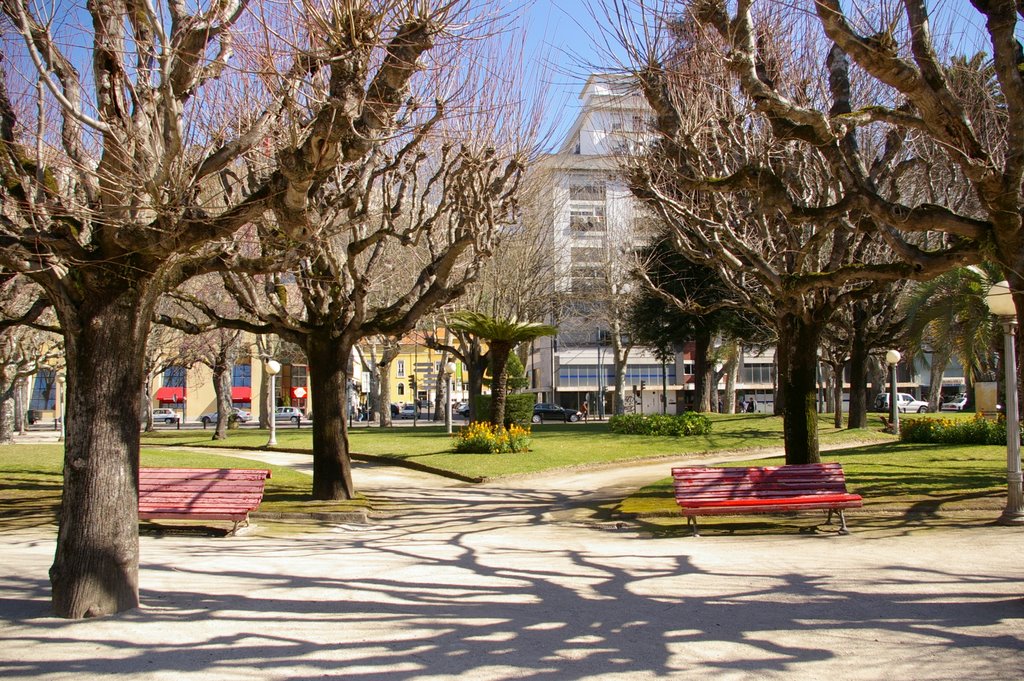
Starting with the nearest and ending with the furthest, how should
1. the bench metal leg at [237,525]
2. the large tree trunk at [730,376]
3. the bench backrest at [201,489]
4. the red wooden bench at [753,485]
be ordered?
the red wooden bench at [753,485]
the bench metal leg at [237,525]
the bench backrest at [201,489]
the large tree trunk at [730,376]

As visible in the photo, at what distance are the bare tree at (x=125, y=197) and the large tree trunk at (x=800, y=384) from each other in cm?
898

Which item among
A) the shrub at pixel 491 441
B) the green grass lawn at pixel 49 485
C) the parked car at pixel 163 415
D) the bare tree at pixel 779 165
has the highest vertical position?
the bare tree at pixel 779 165

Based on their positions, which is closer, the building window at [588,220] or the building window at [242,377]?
the building window at [588,220]

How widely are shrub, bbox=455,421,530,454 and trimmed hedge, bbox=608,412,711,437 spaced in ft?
21.1

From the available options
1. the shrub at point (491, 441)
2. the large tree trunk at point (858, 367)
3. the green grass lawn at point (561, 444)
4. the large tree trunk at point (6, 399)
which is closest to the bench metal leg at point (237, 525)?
the green grass lawn at point (561, 444)

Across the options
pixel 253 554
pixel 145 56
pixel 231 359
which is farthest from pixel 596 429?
pixel 145 56

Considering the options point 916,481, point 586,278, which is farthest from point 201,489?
point 586,278

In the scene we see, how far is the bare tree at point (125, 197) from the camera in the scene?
6516 mm

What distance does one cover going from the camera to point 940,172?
59.5 ft

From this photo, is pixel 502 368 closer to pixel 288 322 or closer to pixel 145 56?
pixel 288 322

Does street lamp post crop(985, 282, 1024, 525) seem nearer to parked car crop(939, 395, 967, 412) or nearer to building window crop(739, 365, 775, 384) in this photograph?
parked car crop(939, 395, 967, 412)

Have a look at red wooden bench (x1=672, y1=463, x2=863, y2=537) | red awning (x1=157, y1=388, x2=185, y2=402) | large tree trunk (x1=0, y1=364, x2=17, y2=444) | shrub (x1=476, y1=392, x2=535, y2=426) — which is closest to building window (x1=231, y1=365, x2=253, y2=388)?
red awning (x1=157, y1=388, x2=185, y2=402)

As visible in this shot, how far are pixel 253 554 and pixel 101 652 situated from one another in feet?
13.8

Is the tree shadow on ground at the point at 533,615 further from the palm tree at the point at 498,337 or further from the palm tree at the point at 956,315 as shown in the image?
the palm tree at the point at 498,337
